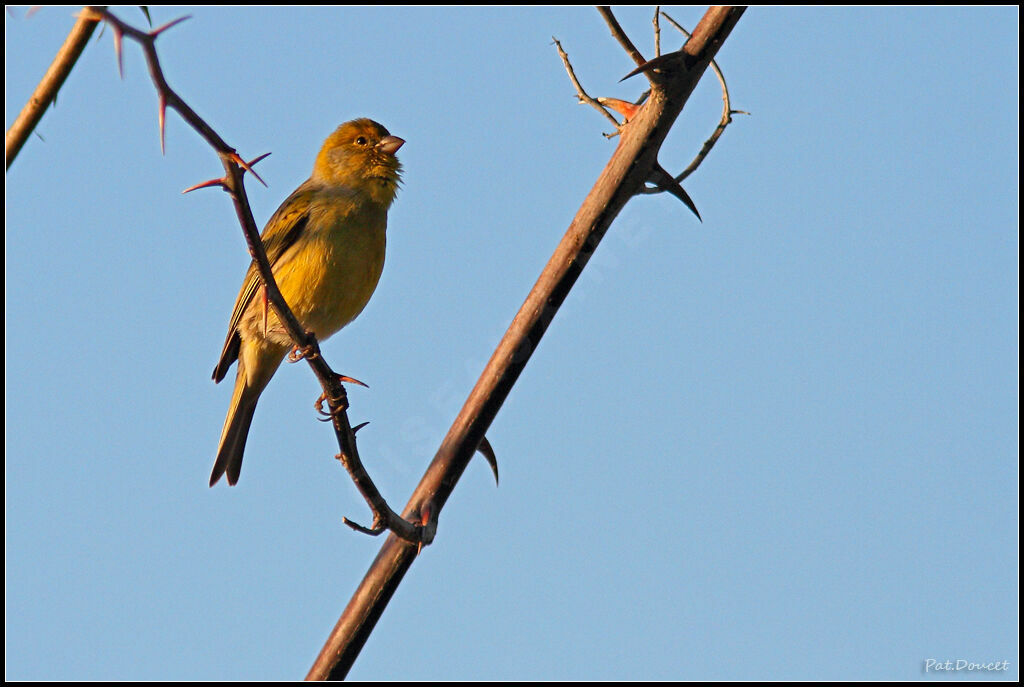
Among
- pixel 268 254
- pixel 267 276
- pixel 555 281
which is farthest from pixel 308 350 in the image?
pixel 268 254

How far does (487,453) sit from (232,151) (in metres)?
1.36

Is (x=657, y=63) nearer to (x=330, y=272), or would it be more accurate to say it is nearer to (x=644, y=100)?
(x=644, y=100)

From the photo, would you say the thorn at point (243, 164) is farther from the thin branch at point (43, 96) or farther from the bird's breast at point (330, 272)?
the bird's breast at point (330, 272)

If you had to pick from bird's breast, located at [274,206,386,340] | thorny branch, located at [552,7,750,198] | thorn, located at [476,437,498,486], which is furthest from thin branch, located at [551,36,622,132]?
bird's breast, located at [274,206,386,340]

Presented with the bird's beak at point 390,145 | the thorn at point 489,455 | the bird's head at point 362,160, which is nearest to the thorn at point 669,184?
the thorn at point 489,455

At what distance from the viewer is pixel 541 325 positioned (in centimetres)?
287

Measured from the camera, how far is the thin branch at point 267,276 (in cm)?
181

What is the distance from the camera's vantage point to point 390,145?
22.1 feet

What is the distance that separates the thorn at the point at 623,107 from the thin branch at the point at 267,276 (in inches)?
44.8

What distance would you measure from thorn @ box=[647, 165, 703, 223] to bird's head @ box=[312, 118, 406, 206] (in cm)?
343

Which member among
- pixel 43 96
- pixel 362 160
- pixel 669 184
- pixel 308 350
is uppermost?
pixel 362 160

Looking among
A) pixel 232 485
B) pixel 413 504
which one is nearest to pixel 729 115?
pixel 413 504

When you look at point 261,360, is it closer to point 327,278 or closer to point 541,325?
point 327,278

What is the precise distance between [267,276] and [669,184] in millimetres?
1180
